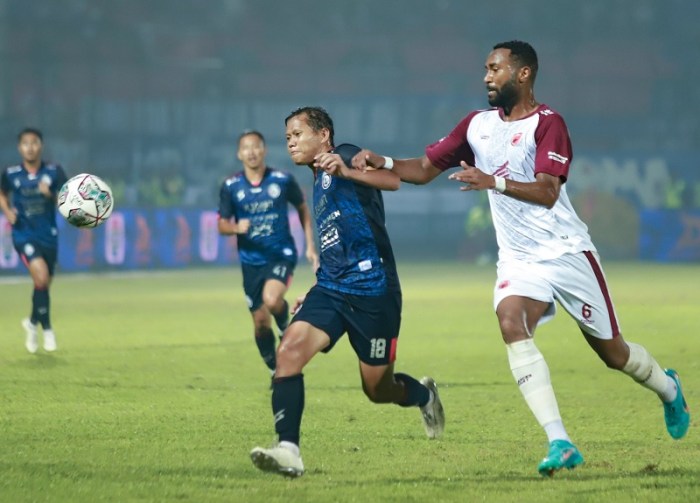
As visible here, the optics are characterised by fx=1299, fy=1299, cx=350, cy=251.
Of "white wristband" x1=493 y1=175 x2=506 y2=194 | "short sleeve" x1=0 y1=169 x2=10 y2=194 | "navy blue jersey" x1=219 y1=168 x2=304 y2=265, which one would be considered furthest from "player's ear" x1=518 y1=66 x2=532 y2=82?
"short sleeve" x1=0 y1=169 x2=10 y2=194

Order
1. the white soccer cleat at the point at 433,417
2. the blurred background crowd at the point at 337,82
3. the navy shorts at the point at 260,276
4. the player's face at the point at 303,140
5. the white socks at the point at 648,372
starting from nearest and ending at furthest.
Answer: the player's face at the point at 303,140
the white socks at the point at 648,372
the white soccer cleat at the point at 433,417
the navy shorts at the point at 260,276
the blurred background crowd at the point at 337,82

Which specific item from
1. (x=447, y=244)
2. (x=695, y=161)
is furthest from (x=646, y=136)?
(x=447, y=244)

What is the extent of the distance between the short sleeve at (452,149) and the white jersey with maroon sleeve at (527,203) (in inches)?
5.6

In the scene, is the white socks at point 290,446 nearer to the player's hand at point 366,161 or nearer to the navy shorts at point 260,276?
the player's hand at point 366,161

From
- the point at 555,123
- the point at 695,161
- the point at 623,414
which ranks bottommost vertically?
the point at 695,161

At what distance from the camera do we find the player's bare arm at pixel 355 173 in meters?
6.35

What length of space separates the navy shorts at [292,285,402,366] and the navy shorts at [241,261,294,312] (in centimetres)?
398

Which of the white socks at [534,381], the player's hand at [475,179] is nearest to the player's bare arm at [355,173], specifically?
the player's hand at [475,179]

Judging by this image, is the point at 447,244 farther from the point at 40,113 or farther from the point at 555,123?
the point at 555,123

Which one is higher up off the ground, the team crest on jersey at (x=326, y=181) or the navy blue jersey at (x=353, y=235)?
the team crest on jersey at (x=326, y=181)

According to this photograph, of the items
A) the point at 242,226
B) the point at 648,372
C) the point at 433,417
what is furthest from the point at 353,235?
the point at 242,226

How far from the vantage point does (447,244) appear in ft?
148

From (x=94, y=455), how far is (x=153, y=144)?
34.7 m

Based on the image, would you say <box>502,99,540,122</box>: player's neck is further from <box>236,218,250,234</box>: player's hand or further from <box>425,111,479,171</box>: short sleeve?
<box>236,218,250,234</box>: player's hand
